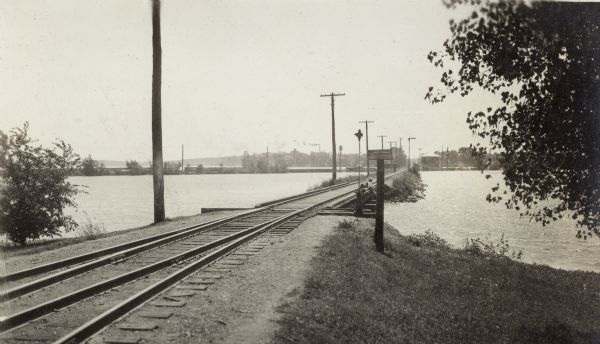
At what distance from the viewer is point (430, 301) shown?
9.73m

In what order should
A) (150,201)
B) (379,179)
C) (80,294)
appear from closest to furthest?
1. (80,294)
2. (379,179)
3. (150,201)

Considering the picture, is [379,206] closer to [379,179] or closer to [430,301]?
[379,179]

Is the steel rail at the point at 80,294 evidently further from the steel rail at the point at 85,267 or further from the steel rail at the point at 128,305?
the steel rail at the point at 85,267

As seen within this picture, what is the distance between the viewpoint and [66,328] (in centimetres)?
599

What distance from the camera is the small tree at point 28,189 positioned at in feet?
61.5

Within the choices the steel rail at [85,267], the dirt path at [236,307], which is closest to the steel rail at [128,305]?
the dirt path at [236,307]

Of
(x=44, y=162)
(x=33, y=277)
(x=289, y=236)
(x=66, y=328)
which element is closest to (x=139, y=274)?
(x=33, y=277)

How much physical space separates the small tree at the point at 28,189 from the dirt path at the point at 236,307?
12.6m

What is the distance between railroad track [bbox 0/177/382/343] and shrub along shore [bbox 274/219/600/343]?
233cm

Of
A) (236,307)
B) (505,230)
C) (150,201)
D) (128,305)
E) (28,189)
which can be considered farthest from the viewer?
(150,201)

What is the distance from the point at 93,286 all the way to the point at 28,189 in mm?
13875

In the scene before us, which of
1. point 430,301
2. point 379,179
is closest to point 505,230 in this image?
point 379,179

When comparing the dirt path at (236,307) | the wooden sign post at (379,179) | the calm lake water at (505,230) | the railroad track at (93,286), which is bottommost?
the calm lake water at (505,230)

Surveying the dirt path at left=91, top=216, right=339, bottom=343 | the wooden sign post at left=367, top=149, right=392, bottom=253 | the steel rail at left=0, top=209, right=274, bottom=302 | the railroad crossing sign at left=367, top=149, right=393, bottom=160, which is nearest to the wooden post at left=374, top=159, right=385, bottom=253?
the wooden sign post at left=367, top=149, right=392, bottom=253
